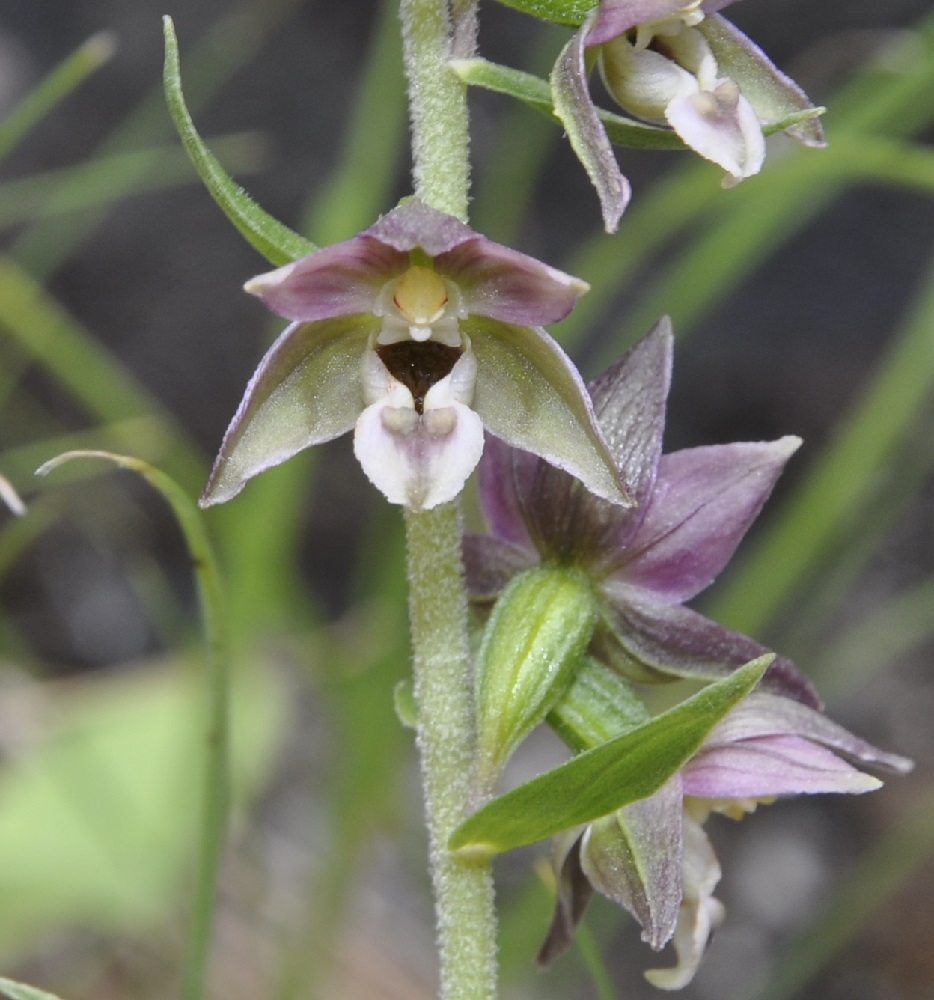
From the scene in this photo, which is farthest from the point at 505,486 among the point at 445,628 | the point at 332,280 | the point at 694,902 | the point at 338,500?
the point at 338,500

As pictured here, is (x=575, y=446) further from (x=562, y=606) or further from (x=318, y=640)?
(x=318, y=640)

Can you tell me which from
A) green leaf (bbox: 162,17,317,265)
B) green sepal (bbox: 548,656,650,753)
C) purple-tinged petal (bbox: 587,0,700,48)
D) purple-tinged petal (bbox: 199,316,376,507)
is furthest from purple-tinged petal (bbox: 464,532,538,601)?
purple-tinged petal (bbox: 587,0,700,48)

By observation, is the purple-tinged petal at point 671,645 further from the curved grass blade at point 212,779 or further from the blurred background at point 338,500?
the blurred background at point 338,500

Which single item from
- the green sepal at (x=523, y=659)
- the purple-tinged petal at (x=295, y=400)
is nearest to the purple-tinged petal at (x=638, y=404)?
the green sepal at (x=523, y=659)

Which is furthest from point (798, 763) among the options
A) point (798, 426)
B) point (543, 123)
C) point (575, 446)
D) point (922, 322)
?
point (798, 426)

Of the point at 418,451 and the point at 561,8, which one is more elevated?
the point at 561,8

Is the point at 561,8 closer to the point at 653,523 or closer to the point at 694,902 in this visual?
the point at 653,523
